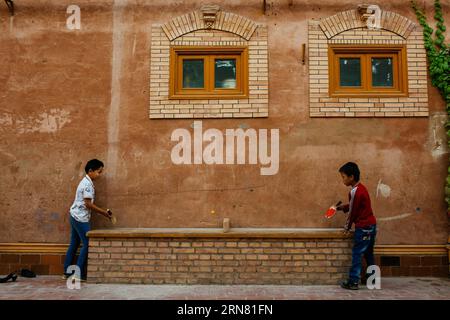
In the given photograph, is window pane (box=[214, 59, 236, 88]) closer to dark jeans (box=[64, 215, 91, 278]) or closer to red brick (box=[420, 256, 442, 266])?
dark jeans (box=[64, 215, 91, 278])

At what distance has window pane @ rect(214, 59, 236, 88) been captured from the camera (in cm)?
767

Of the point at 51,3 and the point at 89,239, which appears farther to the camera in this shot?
the point at 51,3

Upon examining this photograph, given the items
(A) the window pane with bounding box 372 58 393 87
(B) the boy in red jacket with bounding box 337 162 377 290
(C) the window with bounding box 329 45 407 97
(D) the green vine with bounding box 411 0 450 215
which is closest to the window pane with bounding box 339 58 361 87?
(C) the window with bounding box 329 45 407 97

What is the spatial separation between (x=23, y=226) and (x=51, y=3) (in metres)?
3.93

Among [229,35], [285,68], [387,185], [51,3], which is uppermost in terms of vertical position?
[51,3]

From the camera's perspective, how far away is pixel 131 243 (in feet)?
22.2

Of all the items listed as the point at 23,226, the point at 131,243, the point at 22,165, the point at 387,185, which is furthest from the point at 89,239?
the point at 387,185

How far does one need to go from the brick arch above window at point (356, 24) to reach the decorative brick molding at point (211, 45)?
110 cm

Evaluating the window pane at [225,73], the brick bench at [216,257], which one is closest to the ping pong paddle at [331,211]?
the brick bench at [216,257]

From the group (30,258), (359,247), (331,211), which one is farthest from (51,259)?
(359,247)

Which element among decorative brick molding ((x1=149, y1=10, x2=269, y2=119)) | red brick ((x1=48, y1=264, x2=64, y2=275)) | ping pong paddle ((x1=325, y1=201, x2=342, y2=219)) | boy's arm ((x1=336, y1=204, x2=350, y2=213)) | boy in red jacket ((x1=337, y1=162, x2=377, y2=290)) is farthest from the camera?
decorative brick molding ((x1=149, y1=10, x2=269, y2=119))

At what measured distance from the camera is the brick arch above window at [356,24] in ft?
24.9
